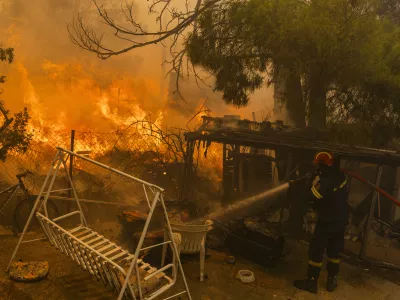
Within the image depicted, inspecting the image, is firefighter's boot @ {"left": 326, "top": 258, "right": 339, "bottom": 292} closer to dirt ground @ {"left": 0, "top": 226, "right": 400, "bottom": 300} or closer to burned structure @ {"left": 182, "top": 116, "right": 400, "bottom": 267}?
dirt ground @ {"left": 0, "top": 226, "right": 400, "bottom": 300}

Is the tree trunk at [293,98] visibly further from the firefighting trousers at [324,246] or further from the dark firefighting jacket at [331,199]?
the firefighting trousers at [324,246]

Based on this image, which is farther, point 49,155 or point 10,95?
point 10,95

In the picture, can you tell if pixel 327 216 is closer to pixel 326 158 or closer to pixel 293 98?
pixel 326 158

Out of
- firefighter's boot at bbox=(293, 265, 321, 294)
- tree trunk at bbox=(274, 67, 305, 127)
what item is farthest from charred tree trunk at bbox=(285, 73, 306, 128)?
firefighter's boot at bbox=(293, 265, 321, 294)

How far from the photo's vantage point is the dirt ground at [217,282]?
5.07 m

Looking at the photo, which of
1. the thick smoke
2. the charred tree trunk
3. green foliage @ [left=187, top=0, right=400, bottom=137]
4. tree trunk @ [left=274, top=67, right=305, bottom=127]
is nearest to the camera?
green foliage @ [left=187, top=0, right=400, bottom=137]

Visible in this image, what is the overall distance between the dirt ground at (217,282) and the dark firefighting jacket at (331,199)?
1.31 meters

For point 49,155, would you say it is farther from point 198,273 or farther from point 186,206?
point 198,273

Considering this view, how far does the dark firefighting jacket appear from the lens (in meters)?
Answer: 5.72

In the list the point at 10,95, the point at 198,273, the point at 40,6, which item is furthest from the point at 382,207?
the point at 40,6

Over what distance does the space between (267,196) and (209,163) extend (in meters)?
8.11

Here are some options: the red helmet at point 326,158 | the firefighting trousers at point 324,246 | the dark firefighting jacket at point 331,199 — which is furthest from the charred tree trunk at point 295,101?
the firefighting trousers at point 324,246

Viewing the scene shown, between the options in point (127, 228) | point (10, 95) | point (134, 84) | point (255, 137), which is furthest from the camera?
point (134, 84)

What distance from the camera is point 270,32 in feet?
27.6
